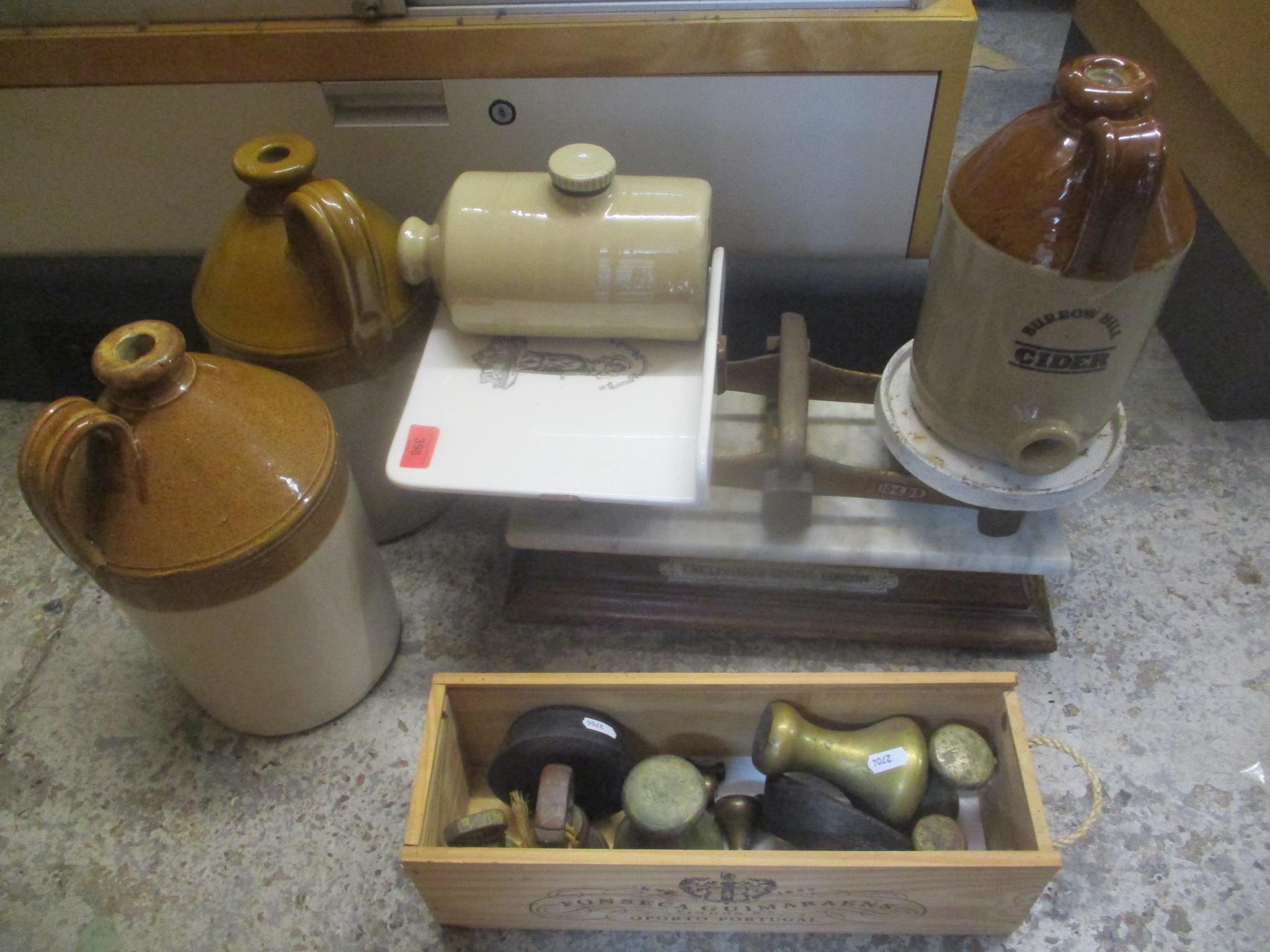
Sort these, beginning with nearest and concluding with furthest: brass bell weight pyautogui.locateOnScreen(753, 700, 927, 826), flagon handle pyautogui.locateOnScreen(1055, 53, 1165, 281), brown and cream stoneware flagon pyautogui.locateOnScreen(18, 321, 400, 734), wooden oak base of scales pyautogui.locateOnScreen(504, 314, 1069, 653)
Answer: flagon handle pyautogui.locateOnScreen(1055, 53, 1165, 281) < brown and cream stoneware flagon pyautogui.locateOnScreen(18, 321, 400, 734) < brass bell weight pyautogui.locateOnScreen(753, 700, 927, 826) < wooden oak base of scales pyautogui.locateOnScreen(504, 314, 1069, 653)

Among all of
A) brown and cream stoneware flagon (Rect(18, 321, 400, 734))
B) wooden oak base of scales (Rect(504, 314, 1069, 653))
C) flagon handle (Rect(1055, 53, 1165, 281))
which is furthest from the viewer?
wooden oak base of scales (Rect(504, 314, 1069, 653))

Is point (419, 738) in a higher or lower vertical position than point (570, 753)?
lower

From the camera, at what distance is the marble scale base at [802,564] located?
3.22 ft

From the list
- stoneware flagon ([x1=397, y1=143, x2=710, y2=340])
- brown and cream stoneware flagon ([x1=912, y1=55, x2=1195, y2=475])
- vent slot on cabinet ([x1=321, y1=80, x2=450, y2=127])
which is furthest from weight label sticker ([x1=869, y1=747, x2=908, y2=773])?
vent slot on cabinet ([x1=321, y1=80, x2=450, y2=127])

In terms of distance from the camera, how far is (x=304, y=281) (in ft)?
2.99

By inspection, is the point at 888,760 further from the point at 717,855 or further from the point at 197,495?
the point at 197,495

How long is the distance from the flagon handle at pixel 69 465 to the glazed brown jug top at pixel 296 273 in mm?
192

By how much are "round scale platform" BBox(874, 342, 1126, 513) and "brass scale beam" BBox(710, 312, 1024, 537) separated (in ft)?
0.15

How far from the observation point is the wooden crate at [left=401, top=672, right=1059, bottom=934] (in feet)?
2.47

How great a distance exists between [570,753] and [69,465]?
0.48 metres

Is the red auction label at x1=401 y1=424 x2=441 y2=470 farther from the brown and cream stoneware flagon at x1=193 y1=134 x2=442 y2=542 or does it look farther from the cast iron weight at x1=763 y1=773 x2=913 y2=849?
the cast iron weight at x1=763 y1=773 x2=913 y2=849

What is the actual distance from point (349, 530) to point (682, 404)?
0.33m

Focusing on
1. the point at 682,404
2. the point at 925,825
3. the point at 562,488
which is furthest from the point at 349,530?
the point at 925,825

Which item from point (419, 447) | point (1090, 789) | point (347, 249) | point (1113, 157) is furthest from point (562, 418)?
point (1090, 789)
